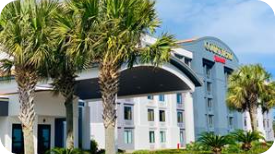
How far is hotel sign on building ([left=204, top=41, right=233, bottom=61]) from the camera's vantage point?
64.3 metres

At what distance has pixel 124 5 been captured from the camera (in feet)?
59.1

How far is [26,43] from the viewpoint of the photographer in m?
17.0

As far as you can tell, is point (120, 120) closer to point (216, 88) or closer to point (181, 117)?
point (181, 117)

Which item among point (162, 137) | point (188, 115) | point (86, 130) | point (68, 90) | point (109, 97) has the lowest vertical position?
point (162, 137)

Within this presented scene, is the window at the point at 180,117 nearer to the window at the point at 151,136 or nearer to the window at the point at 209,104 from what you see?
the window at the point at 151,136

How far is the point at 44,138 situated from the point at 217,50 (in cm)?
4383

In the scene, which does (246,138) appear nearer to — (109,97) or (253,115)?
(253,115)

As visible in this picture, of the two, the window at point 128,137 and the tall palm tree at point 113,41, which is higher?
the tall palm tree at point 113,41

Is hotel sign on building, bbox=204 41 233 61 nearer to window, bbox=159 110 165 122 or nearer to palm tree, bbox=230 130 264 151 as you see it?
window, bbox=159 110 165 122

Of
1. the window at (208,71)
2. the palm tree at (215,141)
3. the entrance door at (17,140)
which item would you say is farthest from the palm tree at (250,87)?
the window at (208,71)

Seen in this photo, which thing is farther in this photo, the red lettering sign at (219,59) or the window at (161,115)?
the red lettering sign at (219,59)

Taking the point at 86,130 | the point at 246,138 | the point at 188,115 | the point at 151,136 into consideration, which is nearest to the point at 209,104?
the point at 188,115

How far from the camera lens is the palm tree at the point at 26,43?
16984 mm

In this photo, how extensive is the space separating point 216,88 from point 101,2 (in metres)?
50.1
